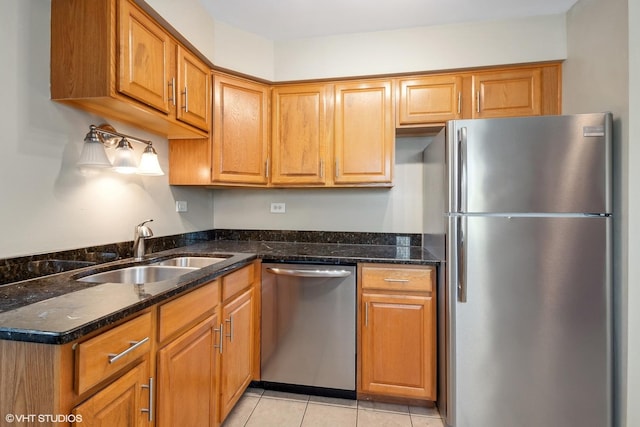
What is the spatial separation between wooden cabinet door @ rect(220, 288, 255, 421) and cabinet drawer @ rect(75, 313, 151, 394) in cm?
57

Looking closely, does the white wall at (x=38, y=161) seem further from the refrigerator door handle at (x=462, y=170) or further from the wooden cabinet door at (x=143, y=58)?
the refrigerator door handle at (x=462, y=170)

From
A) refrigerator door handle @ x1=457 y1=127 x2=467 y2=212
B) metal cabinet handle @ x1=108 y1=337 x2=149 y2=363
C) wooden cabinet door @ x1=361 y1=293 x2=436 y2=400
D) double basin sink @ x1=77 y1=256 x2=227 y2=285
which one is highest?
refrigerator door handle @ x1=457 y1=127 x2=467 y2=212

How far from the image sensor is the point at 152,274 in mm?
1707

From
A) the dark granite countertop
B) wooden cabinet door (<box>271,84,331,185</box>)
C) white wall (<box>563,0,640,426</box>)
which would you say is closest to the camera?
the dark granite countertop

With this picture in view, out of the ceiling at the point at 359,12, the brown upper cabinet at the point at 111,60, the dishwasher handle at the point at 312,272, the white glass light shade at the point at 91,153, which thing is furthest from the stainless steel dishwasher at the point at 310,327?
the ceiling at the point at 359,12

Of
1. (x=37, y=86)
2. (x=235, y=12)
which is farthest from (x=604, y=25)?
(x=37, y=86)

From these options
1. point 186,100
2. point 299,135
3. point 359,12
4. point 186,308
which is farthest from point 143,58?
point 359,12

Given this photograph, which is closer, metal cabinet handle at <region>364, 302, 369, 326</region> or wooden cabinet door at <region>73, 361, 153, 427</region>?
wooden cabinet door at <region>73, 361, 153, 427</region>

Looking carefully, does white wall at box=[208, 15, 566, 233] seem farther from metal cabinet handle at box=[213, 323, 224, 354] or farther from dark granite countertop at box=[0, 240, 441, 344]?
metal cabinet handle at box=[213, 323, 224, 354]

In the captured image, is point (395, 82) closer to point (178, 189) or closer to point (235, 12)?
point (235, 12)

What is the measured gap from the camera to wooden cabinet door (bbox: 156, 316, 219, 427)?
1.15 m

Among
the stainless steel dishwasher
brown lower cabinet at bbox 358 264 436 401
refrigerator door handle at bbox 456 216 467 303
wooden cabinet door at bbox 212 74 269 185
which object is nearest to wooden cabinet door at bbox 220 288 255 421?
the stainless steel dishwasher

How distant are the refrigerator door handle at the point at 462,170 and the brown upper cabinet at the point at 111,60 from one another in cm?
153

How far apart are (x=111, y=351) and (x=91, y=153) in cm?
92
